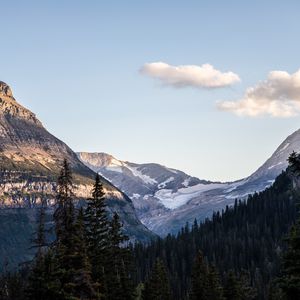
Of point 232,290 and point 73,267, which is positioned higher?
point 73,267

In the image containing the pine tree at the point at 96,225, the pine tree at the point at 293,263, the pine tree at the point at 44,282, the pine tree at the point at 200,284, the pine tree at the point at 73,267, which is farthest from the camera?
the pine tree at the point at 200,284

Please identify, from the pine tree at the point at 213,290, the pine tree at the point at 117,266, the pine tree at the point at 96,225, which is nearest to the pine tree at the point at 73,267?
the pine tree at the point at 96,225

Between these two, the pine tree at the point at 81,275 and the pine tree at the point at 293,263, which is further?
the pine tree at the point at 81,275

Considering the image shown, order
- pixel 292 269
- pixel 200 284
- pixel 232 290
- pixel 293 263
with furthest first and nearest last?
pixel 232 290 → pixel 200 284 → pixel 293 263 → pixel 292 269

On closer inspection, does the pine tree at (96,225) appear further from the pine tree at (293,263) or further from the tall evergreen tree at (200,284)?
the tall evergreen tree at (200,284)

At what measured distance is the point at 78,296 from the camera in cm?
4106

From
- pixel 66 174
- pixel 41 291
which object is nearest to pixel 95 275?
pixel 66 174

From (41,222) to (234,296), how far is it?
133ft

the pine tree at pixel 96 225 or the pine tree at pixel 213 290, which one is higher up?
the pine tree at pixel 96 225

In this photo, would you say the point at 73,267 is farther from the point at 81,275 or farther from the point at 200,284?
the point at 200,284

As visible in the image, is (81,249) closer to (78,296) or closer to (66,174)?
(78,296)

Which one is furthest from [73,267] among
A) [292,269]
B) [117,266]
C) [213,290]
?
[213,290]

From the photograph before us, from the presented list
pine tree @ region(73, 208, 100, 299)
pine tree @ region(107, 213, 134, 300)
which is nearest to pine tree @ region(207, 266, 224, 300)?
pine tree @ region(107, 213, 134, 300)

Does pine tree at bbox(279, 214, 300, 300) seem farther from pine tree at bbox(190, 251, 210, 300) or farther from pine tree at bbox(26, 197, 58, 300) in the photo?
pine tree at bbox(190, 251, 210, 300)
